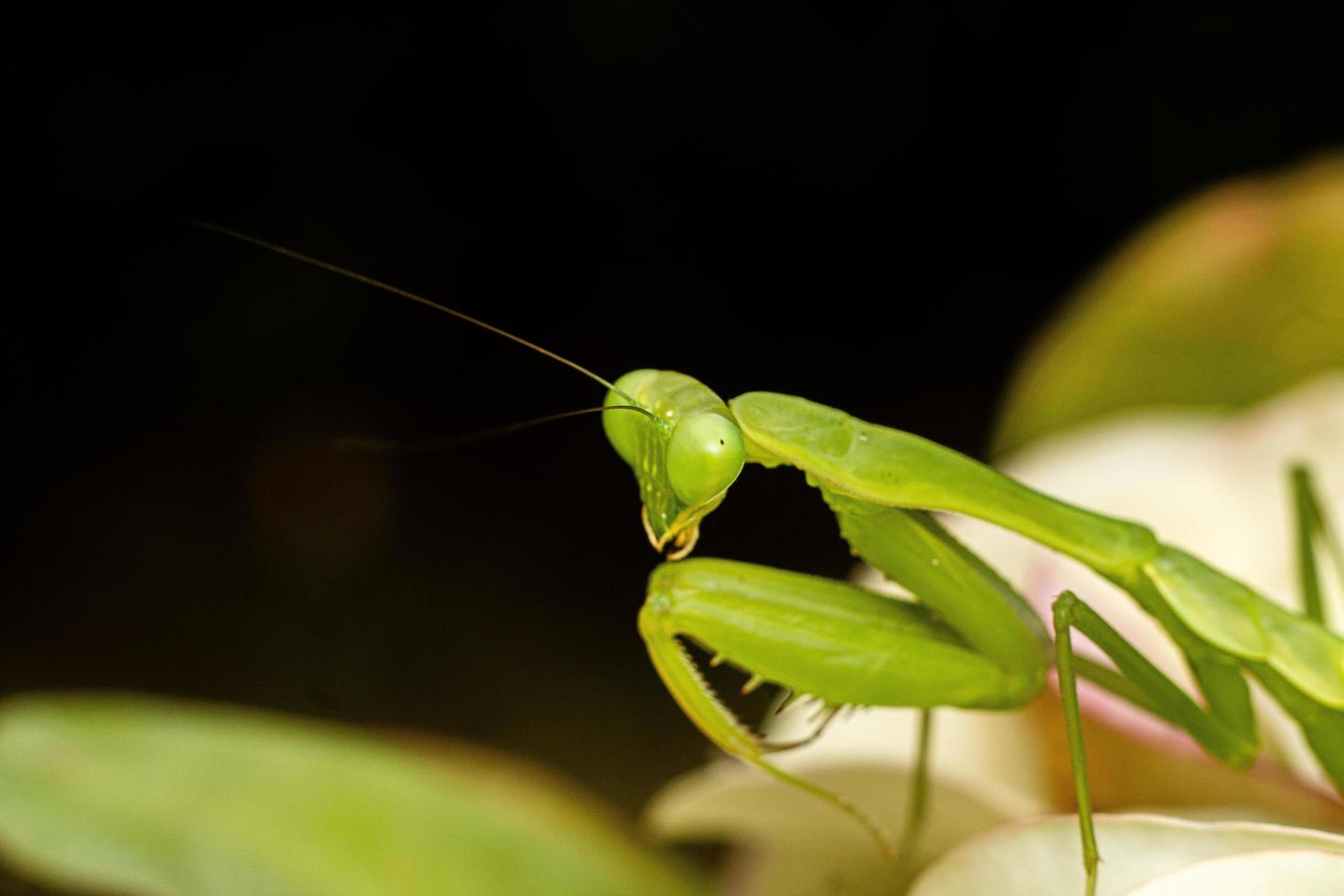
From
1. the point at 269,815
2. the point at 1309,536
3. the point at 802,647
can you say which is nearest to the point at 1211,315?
the point at 1309,536

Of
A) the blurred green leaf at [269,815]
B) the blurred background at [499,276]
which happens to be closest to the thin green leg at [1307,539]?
the blurred green leaf at [269,815]

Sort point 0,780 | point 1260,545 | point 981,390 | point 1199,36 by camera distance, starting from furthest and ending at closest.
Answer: point 981,390, point 1199,36, point 1260,545, point 0,780

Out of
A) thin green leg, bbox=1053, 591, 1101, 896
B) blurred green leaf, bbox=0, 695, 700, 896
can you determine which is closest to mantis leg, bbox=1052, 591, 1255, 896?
thin green leg, bbox=1053, 591, 1101, 896

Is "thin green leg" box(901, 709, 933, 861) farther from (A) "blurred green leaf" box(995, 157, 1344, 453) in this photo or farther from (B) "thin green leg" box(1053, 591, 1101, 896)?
(A) "blurred green leaf" box(995, 157, 1344, 453)

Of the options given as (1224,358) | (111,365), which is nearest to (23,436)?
(111,365)

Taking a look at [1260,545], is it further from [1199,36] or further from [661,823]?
[1199,36]
